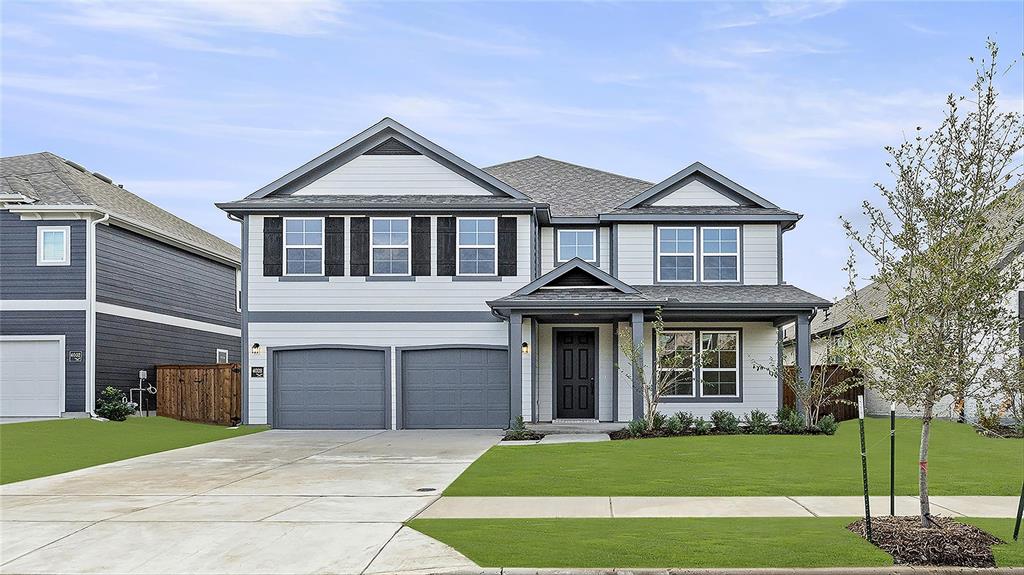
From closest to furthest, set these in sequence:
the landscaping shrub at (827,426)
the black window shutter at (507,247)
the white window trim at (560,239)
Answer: the landscaping shrub at (827,426), the black window shutter at (507,247), the white window trim at (560,239)

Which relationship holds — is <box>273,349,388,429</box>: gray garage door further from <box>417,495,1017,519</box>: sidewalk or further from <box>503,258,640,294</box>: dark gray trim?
<box>417,495,1017,519</box>: sidewalk

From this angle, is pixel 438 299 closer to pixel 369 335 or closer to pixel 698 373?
pixel 369 335

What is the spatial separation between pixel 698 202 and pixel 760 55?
172 inches

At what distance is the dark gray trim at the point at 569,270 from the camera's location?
2097cm

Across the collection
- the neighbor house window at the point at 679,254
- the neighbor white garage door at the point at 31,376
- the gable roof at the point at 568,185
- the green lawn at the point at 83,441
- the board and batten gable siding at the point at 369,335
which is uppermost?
the gable roof at the point at 568,185

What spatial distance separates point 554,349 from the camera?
22875 millimetres

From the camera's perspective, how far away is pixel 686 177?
2308 cm

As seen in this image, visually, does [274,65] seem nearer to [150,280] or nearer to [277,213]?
[277,213]

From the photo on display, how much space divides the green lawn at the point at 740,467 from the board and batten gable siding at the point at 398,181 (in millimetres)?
7928

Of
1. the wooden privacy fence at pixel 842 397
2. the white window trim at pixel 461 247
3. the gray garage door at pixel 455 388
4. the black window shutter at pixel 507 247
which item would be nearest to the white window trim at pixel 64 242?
the gray garage door at pixel 455 388

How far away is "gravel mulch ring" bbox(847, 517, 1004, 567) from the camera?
7.69 m

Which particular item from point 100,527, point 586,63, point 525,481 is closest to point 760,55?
point 586,63

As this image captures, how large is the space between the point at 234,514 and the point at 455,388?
12300mm

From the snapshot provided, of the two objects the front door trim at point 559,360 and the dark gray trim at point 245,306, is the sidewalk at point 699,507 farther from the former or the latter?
the dark gray trim at point 245,306
